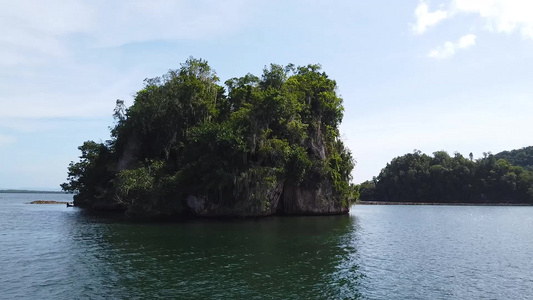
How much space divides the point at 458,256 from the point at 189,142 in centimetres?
3070

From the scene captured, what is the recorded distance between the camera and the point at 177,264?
61.4 feet

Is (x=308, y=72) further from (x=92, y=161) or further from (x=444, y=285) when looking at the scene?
(x=444, y=285)

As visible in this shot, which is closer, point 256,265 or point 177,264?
point 177,264

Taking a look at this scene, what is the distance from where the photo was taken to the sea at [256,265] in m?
14.5

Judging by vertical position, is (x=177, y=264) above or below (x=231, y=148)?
below

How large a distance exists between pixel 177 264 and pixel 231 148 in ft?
73.2

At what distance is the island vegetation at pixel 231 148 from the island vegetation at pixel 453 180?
72.5 m

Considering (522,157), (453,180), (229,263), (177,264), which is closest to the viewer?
(177,264)

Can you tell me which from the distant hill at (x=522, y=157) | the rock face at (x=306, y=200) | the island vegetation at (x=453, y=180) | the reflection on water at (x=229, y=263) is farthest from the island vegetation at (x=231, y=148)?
the distant hill at (x=522, y=157)

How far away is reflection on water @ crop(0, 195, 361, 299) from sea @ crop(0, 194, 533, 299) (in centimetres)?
5

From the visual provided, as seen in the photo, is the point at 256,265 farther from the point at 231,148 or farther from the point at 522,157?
the point at 522,157

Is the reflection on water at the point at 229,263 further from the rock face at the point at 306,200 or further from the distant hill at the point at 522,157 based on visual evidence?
the distant hill at the point at 522,157

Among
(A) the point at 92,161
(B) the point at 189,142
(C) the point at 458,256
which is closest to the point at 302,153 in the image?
(B) the point at 189,142

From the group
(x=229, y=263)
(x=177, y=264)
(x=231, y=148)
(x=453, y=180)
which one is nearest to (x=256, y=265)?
(x=229, y=263)
